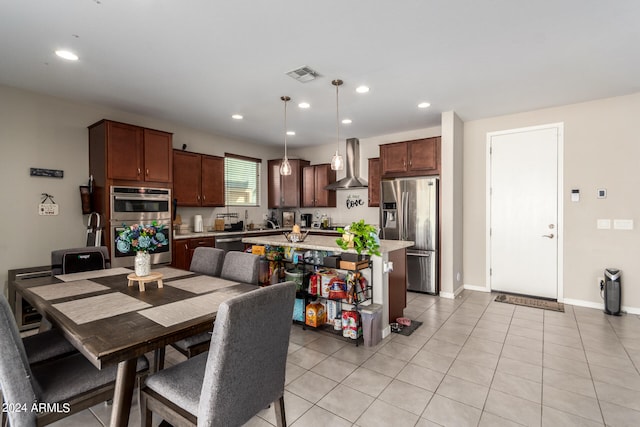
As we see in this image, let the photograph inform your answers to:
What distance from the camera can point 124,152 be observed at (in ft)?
13.0

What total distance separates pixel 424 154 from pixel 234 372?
4.41 m

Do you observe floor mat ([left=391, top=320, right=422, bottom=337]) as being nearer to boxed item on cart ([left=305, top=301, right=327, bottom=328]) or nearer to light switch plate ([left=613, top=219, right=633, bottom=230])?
boxed item on cart ([left=305, top=301, right=327, bottom=328])

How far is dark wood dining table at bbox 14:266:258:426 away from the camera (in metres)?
1.29

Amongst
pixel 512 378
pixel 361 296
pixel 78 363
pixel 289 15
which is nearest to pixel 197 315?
pixel 78 363

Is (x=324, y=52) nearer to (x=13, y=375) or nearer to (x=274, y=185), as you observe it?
(x=13, y=375)

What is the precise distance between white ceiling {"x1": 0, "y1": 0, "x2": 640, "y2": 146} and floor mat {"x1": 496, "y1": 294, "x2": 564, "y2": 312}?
272cm

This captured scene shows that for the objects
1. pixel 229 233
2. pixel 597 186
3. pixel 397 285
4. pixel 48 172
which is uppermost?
pixel 48 172

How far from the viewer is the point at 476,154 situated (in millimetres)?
4832

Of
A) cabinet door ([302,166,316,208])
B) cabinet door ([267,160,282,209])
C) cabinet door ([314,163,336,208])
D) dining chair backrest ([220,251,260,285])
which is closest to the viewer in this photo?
dining chair backrest ([220,251,260,285])

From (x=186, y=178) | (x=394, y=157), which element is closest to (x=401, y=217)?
(x=394, y=157)

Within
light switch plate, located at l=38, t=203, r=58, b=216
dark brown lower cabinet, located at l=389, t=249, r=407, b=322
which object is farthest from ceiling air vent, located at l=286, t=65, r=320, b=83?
light switch plate, located at l=38, t=203, r=58, b=216

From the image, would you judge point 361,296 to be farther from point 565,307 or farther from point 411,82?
point 565,307

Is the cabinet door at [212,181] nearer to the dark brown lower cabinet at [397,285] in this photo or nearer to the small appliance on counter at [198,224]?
the small appliance on counter at [198,224]

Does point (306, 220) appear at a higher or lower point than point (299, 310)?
higher
